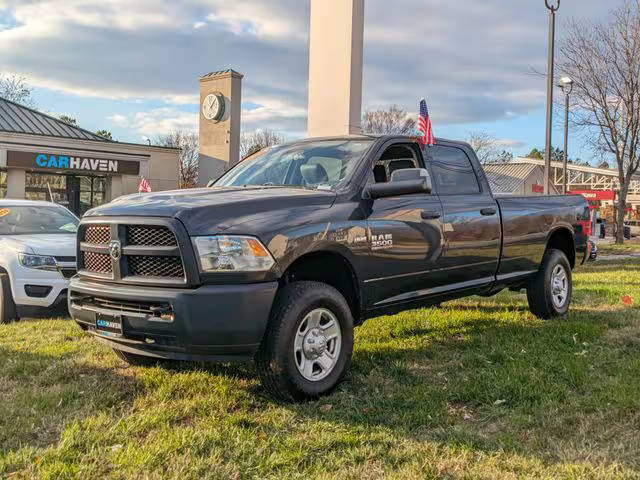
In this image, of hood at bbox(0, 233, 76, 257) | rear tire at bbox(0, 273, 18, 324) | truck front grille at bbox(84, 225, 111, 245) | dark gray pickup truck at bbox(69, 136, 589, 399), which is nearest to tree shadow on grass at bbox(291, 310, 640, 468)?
dark gray pickup truck at bbox(69, 136, 589, 399)

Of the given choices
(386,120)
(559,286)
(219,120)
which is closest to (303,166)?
(559,286)

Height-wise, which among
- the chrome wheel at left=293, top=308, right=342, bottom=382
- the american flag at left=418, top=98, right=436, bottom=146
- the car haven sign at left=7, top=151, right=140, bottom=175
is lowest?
the chrome wheel at left=293, top=308, right=342, bottom=382

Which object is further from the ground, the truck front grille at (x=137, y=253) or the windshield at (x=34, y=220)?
the windshield at (x=34, y=220)

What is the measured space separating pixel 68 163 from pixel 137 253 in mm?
25967

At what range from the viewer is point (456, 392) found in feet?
13.9

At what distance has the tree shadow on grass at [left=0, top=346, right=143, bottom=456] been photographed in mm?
3561

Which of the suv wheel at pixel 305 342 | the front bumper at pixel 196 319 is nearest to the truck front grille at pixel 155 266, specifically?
the front bumper at pixel 196 319

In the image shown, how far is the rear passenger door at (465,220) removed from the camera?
212 inches

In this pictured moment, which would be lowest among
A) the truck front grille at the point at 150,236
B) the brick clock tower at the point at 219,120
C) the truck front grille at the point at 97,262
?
the truck front grille at the point at 97,262

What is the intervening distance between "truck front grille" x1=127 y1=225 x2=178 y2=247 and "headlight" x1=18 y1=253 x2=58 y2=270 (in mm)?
3765

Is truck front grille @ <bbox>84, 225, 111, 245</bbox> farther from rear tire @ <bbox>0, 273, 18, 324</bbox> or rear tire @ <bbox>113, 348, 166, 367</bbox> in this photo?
rear tire @ <bbox>0, 273, 18, 324</bbox>

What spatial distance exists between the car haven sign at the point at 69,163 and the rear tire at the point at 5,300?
21.2 meters

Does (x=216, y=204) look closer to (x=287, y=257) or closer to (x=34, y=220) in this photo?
(x=287, y=257)

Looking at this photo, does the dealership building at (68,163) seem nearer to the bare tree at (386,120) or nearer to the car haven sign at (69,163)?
the car haven sign at (69,163)
